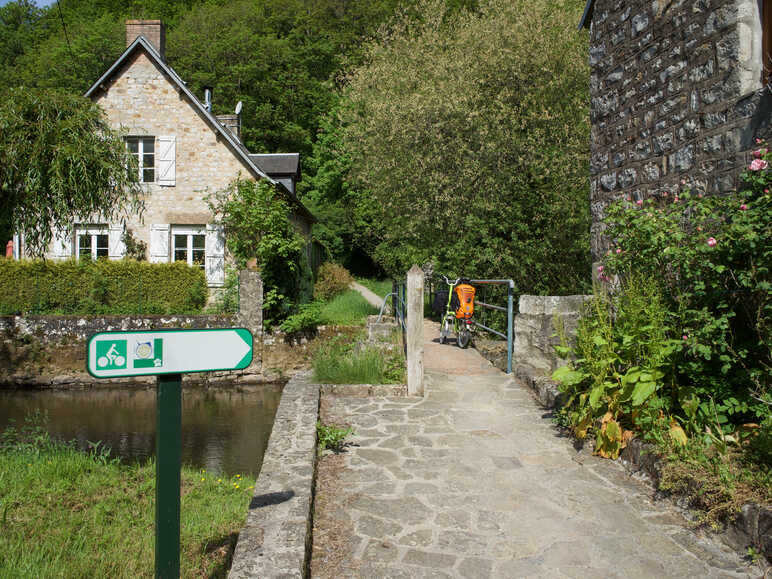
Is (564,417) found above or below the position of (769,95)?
below

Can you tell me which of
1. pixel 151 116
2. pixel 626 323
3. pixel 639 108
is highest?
pixel 151 116

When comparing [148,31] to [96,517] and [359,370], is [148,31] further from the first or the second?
[96,517]

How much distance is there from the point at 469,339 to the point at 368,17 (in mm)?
26518

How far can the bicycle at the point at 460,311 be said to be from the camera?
966 centimetres

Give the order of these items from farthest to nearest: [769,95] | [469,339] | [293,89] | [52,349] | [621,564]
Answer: [293,89]
[52,349]
[469,339]
[769,95]
[621,564]

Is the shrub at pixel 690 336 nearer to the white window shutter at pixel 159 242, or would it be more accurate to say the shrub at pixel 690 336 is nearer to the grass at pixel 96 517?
the grass at pixel 96 517

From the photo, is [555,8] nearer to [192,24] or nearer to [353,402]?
[353,402]

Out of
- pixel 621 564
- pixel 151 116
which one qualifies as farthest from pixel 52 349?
pixel 621 564

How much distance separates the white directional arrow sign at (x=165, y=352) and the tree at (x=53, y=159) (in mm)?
6084

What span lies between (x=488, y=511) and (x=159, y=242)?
14.6m

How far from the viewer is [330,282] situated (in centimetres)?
2152

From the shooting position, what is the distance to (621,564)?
2.89m

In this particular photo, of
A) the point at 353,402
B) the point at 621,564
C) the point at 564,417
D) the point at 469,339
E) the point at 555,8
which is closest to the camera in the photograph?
the point at 621,564

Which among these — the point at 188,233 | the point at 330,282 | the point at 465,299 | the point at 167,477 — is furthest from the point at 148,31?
the point at 167,477
